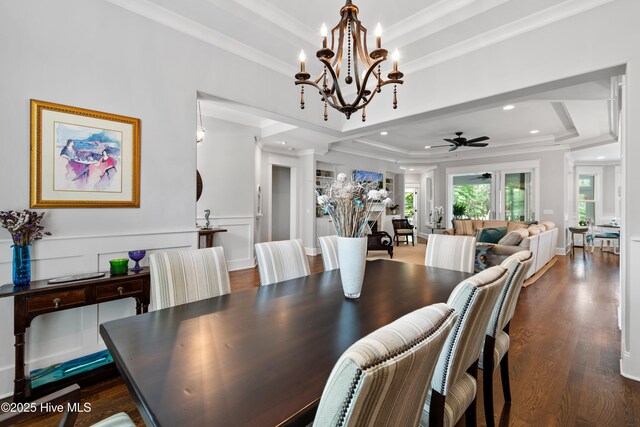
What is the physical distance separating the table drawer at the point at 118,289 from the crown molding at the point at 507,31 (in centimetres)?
336

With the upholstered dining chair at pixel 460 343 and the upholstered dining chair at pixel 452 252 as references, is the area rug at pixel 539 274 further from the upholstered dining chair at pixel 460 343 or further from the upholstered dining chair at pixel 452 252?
the upholstered dining chair at pixel 460 343

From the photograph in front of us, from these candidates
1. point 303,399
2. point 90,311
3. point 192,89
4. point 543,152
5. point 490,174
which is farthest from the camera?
point 490,174

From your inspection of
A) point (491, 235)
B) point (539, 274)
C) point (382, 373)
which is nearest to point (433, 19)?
point (382, 373)

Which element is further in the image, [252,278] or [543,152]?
[543,152]

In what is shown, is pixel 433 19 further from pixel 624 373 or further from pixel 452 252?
pixel 624 373

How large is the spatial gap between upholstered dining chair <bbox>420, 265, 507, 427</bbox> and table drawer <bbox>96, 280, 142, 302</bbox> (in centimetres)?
205

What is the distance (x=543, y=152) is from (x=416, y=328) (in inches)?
353

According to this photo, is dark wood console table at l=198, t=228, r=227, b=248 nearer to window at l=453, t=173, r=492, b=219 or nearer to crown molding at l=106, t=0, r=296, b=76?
crown molding at l=106, t=0, r=296, b=76

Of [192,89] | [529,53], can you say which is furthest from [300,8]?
[529,53]

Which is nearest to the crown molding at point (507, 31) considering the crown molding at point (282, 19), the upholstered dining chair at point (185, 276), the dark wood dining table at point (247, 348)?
the crown molding at point (282, 19)

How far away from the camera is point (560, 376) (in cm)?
210

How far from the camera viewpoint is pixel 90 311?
219cm

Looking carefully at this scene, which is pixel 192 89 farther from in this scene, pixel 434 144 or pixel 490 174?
pixel 490 174

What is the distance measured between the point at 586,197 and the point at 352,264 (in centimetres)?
1094
